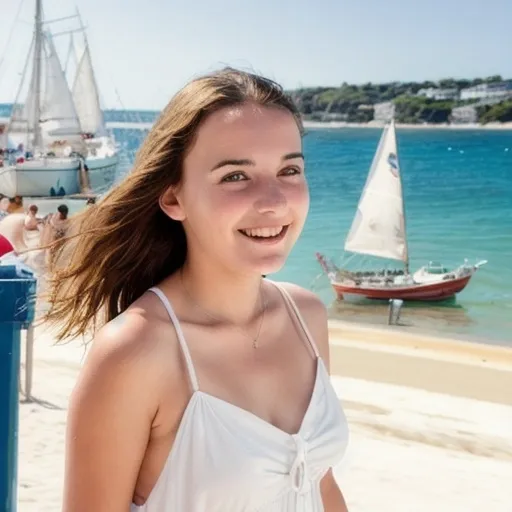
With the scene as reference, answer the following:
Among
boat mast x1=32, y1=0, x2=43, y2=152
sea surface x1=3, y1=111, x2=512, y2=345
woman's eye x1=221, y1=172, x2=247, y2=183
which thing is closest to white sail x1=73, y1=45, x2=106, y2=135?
sea surface x1=3, y1=111, x2=512, y2=345

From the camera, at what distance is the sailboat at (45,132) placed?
36125 mm

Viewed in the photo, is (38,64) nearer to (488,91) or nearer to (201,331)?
(201,331)

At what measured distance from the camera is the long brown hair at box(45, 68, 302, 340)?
135 centimetres

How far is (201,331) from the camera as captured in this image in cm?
137

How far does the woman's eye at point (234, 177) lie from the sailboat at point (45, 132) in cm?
3572

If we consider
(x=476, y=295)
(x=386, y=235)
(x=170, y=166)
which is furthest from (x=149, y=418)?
(x=476, y=295)

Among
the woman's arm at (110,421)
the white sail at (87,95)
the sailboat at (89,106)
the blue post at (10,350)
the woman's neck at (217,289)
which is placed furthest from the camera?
the white sail at (87,95)

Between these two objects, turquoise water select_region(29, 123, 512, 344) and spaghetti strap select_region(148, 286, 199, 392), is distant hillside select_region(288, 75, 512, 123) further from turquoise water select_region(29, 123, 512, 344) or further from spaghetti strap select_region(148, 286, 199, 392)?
spaghetti strap select_region(148, 286, 199, 392)

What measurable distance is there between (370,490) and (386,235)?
20.2 metres

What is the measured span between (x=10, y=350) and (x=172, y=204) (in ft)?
2.59

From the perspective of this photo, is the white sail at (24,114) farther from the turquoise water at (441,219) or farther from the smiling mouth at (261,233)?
the smiling mouth at (261,233)

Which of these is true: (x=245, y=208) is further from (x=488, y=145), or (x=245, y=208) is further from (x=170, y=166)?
(x=488, y=145)

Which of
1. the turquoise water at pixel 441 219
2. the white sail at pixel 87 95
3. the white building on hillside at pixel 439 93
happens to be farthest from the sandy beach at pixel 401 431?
the white building on hillside at pixel 439 93

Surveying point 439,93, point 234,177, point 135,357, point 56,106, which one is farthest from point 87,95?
point 439,93
